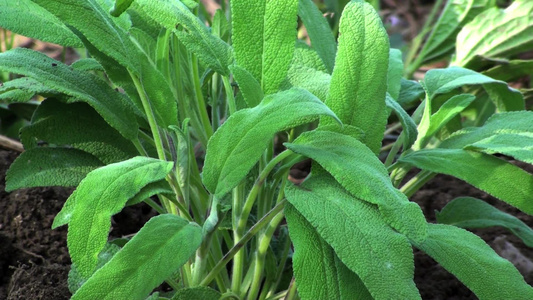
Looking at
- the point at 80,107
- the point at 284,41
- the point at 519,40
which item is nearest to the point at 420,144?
the point at 284,41

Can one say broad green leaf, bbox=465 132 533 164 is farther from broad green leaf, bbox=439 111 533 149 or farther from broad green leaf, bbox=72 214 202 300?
broad green leaf, bbox=72 214 202 300

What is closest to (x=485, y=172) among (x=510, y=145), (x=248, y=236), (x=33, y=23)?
(x=510, y=145)

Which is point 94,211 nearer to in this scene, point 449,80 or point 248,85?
point 248,85

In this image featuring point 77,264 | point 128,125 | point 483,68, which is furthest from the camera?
point 483,68

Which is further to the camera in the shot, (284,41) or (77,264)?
(284,41)

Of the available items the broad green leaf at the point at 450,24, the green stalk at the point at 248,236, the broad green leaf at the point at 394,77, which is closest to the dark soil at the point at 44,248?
the green stalk at the point at 248,236

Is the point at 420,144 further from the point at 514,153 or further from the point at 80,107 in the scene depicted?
the point at 80,107
